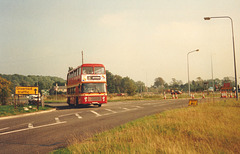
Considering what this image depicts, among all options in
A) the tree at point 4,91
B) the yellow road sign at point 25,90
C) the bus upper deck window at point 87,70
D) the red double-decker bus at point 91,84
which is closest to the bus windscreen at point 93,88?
Answer: the red double-decker bus at point 91,84

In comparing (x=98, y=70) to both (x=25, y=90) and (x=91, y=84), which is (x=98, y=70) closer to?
(x=91, y=84)

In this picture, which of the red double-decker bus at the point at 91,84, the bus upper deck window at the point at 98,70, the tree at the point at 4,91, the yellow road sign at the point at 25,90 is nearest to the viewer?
the yellow road sign at the point at 25,90

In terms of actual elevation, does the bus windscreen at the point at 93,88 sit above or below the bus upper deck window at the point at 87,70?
below

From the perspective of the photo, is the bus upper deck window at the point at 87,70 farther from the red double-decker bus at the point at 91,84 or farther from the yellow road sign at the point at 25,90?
the yellow road sign at the point at 25,90

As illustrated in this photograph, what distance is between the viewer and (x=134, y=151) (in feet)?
15.6

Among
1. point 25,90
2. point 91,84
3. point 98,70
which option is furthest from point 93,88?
point 25,90

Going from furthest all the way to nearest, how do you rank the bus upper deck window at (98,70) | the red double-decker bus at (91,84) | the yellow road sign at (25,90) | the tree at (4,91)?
the tree at (4,91) → the bus upper deck window at (98,70) → the red double-decker bus at (91,84) → the yellow road sign at (25,90)

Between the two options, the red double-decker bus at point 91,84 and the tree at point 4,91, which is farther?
the tree at point 4,91

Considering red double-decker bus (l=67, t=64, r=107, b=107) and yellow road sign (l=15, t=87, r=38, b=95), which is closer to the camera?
yellow road sign (l=15, t=87, r=38, b=95)

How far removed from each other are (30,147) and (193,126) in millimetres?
5602

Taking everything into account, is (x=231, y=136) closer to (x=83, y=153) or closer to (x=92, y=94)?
(x=83, y=153)

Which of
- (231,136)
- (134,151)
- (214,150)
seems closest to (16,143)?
(134,151)

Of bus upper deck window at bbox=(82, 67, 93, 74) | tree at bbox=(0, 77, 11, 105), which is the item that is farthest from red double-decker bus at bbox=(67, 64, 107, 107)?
tree at bbox=(0, 77, 11, 105)

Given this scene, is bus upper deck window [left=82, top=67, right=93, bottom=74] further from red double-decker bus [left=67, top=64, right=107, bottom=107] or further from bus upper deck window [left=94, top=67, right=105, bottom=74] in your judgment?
bus upper deck window [left=94, top=67, right=105, bottom=74]
